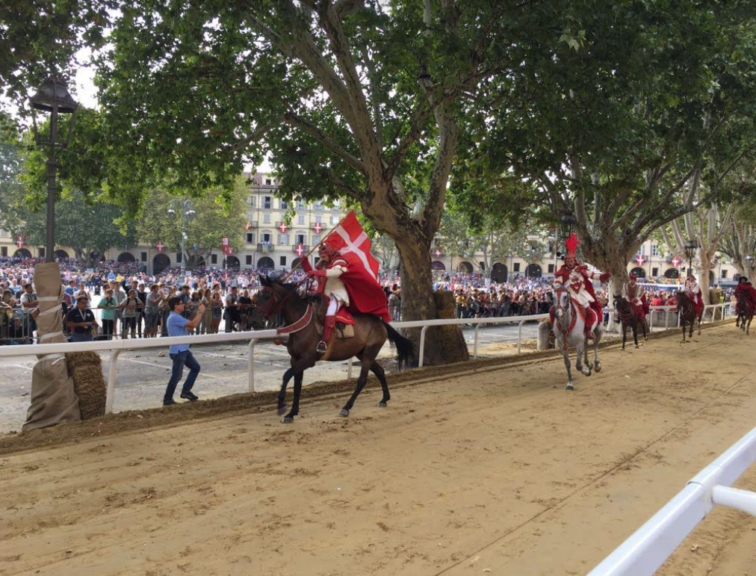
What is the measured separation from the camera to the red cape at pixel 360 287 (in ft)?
28.6

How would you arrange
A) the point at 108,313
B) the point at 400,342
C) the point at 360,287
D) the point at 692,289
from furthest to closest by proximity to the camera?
1. the point at 692,289
2. the point at 108,313
3. the point at 400,342
4. the point at 360,287

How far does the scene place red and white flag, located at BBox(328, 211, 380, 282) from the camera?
8.84m

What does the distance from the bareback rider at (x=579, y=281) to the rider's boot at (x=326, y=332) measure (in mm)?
5272

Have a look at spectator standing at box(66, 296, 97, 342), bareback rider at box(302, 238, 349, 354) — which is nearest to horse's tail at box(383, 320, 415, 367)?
bareback rider at box(302, 238, 349, 354)

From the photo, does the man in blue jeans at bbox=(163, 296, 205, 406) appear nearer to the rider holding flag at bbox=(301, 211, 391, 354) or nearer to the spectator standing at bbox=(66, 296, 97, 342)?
the rider holding flag at bbox=(301, 211, 391, 354)

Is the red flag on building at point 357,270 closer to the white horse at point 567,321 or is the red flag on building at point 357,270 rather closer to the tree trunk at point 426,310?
the white horse at point 567,321

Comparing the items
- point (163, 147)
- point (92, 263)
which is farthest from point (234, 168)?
point (92, 263)

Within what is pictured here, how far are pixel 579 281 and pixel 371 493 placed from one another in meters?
7.79

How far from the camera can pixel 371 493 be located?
17.7 feet

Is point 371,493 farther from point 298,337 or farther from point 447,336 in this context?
point 447,336

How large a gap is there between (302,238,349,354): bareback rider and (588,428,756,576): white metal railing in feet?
19.7

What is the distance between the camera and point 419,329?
14.2m

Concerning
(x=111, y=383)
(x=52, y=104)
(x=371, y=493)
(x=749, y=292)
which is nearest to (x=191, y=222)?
(x=749, y=292)

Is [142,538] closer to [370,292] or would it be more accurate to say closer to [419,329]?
[370,292]
